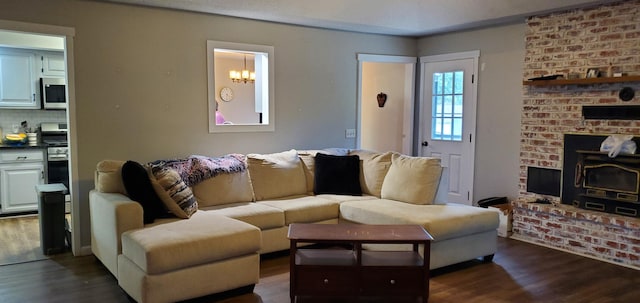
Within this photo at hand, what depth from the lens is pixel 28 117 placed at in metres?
6.48

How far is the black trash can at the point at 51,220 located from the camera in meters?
4.33

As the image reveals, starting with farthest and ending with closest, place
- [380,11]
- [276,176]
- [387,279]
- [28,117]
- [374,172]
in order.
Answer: [28,117] → [380,11] → [374,172] → [276,176] → [387,279]

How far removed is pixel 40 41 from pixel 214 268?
4.57 m

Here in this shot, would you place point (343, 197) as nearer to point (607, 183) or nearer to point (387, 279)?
point (387, 279)

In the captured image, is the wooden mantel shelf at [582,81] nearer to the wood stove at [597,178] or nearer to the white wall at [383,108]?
the wood stove at [597,178]

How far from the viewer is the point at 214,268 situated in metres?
3.28

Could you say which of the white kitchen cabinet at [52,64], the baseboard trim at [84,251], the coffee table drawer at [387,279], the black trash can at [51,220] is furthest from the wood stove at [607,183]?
the white kitchen cabinet at [52,64]

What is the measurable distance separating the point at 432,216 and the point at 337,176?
1370mm

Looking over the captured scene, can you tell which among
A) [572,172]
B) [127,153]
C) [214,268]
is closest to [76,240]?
[127,153]

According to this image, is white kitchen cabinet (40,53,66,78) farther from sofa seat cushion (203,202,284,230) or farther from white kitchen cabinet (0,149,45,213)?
sofa seat cushion (203,202,284,230)

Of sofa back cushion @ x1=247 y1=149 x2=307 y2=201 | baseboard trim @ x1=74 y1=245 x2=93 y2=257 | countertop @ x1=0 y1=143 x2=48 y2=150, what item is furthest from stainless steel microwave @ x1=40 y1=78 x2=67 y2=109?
sofa back cushion @ x1=247 y1=149 x2=307 y2=201

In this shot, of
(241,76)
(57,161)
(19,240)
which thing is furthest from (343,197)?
(241,76)

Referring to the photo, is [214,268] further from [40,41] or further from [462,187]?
[40,41]

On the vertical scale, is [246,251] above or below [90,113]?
below
